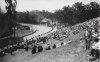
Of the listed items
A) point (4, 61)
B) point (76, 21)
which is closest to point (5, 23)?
point (4, 61)

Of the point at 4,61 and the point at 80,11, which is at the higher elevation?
the point at 80,11

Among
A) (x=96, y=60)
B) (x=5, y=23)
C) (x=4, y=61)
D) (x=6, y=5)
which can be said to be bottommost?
(x=4, y=61)

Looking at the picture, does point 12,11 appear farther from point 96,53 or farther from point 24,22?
point 24,22

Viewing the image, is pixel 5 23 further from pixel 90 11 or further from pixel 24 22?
pixel 24 22

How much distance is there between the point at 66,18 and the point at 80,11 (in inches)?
452

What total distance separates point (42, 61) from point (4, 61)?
9021 mm

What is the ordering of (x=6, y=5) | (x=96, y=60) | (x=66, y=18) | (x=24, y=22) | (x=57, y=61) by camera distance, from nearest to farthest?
(x=96, y=60) < (x=57, y=61) < (x=6, y=5) < (x=66, y=18) < (x=24, y=22)

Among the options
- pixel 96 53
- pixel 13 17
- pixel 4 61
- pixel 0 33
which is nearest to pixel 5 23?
pixel 0 33

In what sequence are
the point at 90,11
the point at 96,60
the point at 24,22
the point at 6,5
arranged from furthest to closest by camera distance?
1. the point at 24,22
2. the point at 90,11
3. the point at 6,5
4. the point at 96,60

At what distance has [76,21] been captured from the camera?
257 ft

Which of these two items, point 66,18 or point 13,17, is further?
point 66,18

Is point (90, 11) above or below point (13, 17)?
above

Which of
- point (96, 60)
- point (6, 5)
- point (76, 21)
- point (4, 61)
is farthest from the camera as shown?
point (76, 21)

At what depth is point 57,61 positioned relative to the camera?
1994 cm
